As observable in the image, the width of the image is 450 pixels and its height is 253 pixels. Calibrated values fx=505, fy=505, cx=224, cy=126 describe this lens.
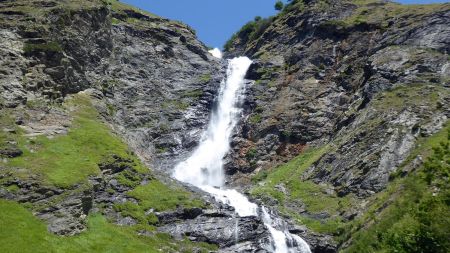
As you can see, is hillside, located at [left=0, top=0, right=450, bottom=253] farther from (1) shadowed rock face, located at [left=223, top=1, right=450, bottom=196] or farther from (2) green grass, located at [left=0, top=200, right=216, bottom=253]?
(1) shadowed rock face, located at [left=223, top=1, right=450, bottom=196]

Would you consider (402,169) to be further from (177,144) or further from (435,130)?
(177,144)

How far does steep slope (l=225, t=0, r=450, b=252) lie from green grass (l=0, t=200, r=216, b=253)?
1479 centimetres

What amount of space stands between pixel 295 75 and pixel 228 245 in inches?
1887

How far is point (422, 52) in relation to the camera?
71.6 m

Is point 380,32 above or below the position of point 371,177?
above

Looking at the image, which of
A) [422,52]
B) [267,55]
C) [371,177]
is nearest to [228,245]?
[371,177]

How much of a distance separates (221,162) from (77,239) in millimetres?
36194

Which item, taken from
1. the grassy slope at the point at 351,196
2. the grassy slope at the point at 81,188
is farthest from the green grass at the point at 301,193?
the grassy slope at the point at 81,188

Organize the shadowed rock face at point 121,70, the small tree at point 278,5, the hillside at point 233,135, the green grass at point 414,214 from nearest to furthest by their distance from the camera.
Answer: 1. the green grass at point 414,214
2. the hillside at point 233,135
3. the shadowed rock face at point 121,70
4. the small tree at point 278,5

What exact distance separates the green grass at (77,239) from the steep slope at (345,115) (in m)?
14.8

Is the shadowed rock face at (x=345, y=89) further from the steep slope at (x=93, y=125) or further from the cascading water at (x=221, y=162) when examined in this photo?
the steep slope at (x=93, y=125)

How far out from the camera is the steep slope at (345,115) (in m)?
51.5

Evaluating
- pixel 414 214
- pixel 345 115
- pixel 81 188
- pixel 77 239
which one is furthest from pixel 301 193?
pixel 77 239

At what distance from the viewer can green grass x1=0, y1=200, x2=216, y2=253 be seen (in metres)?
37.6
